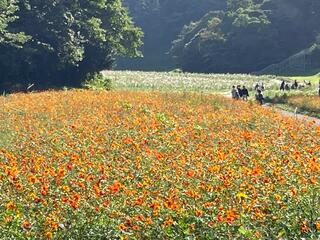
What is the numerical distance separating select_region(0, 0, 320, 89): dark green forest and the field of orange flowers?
19250 mm

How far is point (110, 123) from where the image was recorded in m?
18.4

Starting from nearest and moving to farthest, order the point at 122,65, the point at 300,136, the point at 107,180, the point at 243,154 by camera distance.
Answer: the point at 107,180 < the point at 243,154 < the point at 300,136 < the point at 122,65

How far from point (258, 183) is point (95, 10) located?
36307mm

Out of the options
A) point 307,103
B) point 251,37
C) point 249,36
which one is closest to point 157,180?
point 307,103

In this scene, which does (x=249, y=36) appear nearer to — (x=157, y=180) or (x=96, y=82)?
(x=96, y=82)

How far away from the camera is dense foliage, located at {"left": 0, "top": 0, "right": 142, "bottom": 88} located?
121 ft

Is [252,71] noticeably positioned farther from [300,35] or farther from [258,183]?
[258,183]

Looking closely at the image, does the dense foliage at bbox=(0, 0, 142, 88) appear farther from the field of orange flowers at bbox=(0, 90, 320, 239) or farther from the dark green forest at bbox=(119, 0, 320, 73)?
the dark green forest at bbox=(119, 0, 320, 73)

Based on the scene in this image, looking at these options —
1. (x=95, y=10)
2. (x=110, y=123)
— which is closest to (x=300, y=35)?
(x=95, y=10)

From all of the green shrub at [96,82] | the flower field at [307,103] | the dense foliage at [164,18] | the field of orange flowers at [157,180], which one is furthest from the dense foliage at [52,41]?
the dense foliage at [164,18]

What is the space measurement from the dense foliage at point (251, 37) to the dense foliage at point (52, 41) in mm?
47851

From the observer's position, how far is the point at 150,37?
133375mm

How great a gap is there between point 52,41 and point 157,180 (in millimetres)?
30092

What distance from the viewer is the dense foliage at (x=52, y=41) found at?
121 feet
